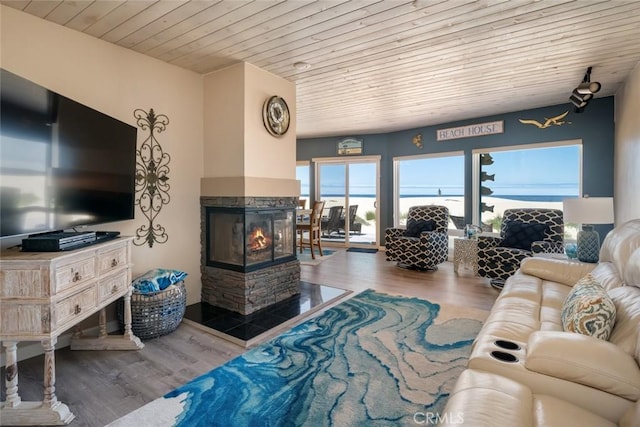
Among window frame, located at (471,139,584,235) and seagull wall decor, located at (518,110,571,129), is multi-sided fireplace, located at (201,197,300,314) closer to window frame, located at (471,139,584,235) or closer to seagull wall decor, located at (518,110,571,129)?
window frame, located at (471,139,584,235)

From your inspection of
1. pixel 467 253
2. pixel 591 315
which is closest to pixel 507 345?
pixel 591 315

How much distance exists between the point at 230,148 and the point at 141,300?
162cm

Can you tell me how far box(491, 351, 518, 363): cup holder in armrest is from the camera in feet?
4.36

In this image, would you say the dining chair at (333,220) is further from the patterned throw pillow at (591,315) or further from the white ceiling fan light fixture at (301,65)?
the patterned throw pillow at (591,315)

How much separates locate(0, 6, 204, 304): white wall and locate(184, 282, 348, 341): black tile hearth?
39cm

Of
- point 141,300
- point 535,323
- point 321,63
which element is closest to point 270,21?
point 321,63

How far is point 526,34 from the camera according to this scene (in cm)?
Answer: 257

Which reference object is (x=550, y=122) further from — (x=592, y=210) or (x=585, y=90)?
(x=592, y=210)

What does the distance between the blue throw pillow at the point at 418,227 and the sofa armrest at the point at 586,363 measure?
4.04 meters

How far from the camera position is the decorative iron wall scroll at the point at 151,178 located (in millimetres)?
2996

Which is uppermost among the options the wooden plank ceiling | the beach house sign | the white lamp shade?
the wooden plank ceiling

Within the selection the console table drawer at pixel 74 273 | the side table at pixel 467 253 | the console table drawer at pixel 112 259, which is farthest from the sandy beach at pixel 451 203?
the console table drawer at pixel 74 273

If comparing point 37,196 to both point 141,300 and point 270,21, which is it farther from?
point 270,21

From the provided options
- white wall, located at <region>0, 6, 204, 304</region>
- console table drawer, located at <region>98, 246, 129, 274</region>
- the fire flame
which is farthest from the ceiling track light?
console table drawer, located at <region>98, 246, 129, 274</region>
